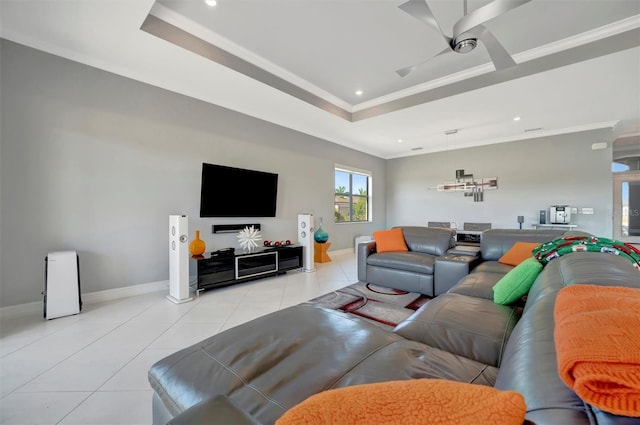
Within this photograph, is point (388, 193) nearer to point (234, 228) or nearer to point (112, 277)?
point (234, 228)

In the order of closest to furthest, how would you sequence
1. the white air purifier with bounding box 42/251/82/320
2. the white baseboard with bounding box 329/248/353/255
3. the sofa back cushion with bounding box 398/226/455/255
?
the white air purifier with bounding box 42/251/82/320
the sofa back cushion with bounding box 398/226/455/255
the white baseboard with bounding box 329/248/353/255

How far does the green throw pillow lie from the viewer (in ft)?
5.70

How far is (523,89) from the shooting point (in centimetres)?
359

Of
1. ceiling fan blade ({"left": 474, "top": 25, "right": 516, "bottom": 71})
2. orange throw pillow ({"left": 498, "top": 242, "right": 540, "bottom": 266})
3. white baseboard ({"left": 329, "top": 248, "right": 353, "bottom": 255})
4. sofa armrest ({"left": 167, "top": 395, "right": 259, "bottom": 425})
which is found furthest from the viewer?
white baseboard ({"left": 329, "top": 248, "right": 353, "bottom": 255})

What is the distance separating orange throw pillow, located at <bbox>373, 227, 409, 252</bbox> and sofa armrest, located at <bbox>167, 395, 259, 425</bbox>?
3.46 meters

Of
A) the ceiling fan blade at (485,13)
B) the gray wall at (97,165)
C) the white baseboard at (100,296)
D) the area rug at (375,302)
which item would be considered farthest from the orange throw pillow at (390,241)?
the white baseboard at (100,296)

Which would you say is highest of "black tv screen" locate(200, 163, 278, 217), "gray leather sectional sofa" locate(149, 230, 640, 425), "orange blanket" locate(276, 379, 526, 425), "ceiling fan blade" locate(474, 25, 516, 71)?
"ceiling fan blade" locate(474, 25, 516, 71)

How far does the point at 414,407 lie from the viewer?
0.48 metres

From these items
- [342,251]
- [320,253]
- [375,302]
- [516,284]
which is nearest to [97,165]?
[375,302]

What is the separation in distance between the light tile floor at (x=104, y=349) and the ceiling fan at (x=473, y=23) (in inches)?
119

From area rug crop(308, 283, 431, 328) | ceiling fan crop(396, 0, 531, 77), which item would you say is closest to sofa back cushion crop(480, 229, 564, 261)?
area rug crop(308, 283, 431, 328)

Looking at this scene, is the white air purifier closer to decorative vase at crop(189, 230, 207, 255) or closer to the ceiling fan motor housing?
decorative vase at crop(189, 230, 207, 255)

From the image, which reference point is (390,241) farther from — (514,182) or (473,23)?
(514,182)

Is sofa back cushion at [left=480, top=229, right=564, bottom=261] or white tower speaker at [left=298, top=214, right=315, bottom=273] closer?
sofa back cushion at [left=480, top=229, right=564, bottom=261]
